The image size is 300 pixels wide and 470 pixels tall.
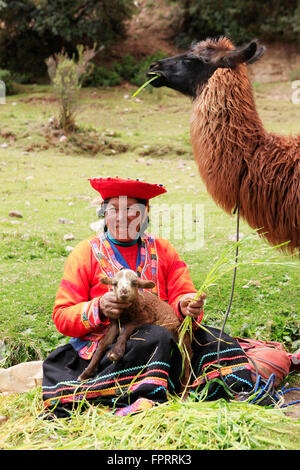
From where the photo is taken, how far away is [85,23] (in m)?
16.7

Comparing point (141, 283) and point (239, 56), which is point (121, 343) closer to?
point (141, 283)

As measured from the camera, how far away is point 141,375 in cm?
254

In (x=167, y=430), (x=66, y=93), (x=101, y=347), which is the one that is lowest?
(x=167, y=430)

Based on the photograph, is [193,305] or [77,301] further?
[77,301]

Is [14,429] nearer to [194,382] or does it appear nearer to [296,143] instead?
[194,382]

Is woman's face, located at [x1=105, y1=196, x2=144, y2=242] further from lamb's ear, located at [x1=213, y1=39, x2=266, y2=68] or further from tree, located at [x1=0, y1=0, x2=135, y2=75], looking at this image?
tree, located at [x1=0, y1=0, x2=135, y2=75]

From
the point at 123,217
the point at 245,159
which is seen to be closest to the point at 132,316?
the point at 123,217

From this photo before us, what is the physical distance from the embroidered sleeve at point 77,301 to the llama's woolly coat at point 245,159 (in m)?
1.03

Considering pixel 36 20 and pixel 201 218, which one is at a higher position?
pixel 36 20

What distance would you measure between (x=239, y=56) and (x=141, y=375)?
2.14 metres

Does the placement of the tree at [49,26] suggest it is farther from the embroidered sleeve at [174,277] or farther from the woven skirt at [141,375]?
the woven skirt at [141,375]

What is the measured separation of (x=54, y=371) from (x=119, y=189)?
3.38 ft

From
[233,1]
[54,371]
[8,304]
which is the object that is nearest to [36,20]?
[233,1]

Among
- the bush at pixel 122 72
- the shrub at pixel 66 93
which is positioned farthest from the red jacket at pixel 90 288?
the bush at pixel 122 72
